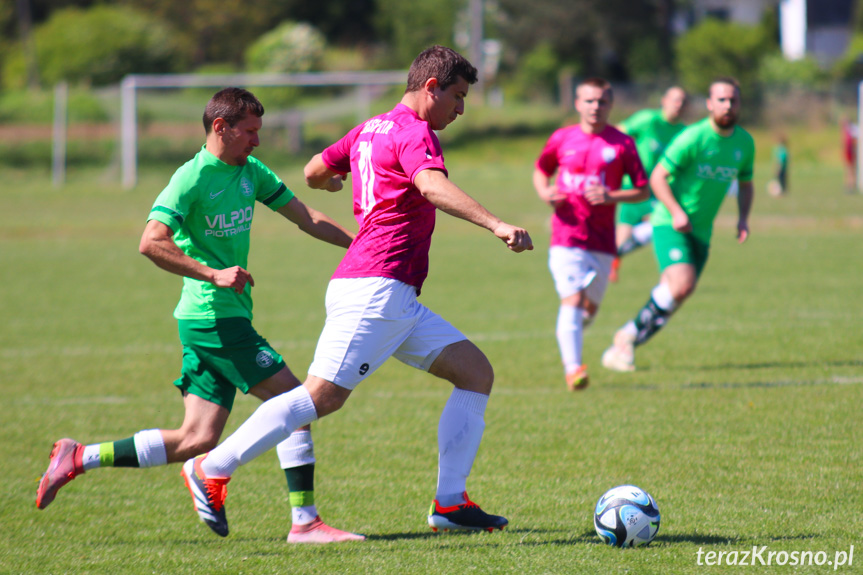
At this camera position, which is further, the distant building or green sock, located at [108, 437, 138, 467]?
the distant building

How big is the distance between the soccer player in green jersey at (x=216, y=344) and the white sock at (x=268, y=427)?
41cm

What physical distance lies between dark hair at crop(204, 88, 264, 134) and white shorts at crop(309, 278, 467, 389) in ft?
2.86

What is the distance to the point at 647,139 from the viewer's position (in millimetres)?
10453

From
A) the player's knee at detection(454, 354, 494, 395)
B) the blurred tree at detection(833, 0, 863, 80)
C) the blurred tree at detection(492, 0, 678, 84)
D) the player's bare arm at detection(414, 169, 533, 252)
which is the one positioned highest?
the blurred tree at detection(492, 0, 678, 84)

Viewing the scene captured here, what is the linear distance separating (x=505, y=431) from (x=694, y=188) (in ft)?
9.09

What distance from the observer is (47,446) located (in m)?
5.89

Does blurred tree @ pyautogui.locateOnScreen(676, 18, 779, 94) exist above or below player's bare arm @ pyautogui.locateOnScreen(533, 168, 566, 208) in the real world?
above

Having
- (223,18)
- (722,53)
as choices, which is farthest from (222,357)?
(223,18)

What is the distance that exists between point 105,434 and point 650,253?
1195 centimetres

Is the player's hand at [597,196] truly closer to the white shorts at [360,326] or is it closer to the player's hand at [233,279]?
the white shorts at [360,326]

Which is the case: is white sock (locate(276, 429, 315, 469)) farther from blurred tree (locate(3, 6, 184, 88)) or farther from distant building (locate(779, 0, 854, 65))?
distant building (locate(779, 0, 854, 65))

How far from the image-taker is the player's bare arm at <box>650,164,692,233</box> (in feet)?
23.0

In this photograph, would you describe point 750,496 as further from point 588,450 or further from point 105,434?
point 105,434

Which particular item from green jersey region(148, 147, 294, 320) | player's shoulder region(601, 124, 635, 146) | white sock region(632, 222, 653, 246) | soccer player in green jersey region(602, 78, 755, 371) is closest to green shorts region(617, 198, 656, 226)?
white sock region(632, 222, 653, 246)
